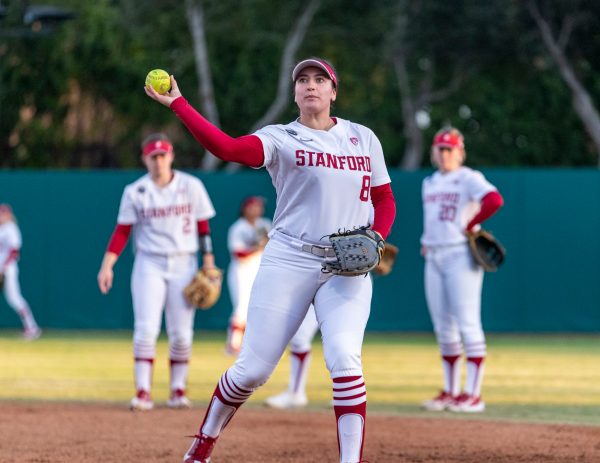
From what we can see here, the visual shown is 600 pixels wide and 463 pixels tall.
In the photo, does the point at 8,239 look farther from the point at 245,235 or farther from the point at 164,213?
the point at 164,213

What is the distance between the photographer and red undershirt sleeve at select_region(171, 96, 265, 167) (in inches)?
217

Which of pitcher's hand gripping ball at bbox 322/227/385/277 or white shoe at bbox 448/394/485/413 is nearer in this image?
pitcher's hand gripping ball at bbox 322/227/385/277

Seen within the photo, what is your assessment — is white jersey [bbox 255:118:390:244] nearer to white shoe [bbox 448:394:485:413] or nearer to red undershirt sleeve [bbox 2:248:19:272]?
white shoe [bbox 448:394:485:413]

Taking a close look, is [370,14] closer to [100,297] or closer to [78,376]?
[100,297]

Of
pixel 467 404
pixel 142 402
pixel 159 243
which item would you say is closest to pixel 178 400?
pixel 142 402

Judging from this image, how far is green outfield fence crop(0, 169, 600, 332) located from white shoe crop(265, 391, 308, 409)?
27.0 ft

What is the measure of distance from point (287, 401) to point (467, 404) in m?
1.42

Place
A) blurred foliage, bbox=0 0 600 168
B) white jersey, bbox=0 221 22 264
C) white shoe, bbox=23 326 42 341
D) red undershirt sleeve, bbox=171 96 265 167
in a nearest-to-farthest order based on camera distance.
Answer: red undershirt sleeve, bbox=171 96 265 167
white jersey, bbox=0 221 22 264
white shoe, bbox=23 326 42 341
blurred foliage, bbox=0 0 600 168

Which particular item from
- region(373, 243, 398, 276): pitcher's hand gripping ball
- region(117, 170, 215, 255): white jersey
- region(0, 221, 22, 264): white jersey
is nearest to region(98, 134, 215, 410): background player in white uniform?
region(117, 170, 215, 255): white jersey

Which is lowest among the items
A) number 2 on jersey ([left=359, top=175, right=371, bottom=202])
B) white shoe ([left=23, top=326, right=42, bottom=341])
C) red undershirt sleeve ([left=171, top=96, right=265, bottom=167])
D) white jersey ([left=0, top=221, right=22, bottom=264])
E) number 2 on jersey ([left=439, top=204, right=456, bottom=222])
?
white shoe ([left=23, top=326, right=42, bottom=341])

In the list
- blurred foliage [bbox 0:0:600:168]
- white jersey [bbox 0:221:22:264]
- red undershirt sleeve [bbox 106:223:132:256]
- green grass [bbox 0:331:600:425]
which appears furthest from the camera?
blurred foliage [bbox 0:0:600:168]

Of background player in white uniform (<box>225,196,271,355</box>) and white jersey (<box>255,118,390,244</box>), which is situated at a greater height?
white jersey (<box>255,118,390,244</box>)

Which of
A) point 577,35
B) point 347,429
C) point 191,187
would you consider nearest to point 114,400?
point 191,187

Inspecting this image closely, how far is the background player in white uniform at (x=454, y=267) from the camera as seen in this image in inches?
367
